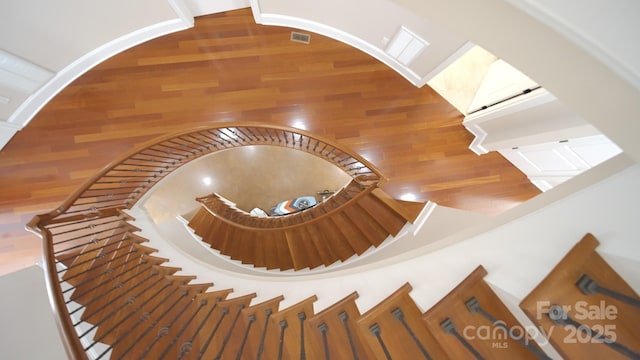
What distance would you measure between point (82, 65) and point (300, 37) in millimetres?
Result: 2896

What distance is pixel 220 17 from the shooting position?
3.93m

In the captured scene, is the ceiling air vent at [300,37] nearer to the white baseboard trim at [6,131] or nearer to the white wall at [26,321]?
the white baseboard trim at [6,131]

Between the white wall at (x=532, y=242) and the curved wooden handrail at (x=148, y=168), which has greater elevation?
the curved wooden handrail at (x=148, y=168)

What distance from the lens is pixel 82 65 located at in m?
3.52

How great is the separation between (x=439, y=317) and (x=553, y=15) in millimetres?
1100

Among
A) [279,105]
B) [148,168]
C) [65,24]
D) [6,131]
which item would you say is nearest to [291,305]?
[279,105]

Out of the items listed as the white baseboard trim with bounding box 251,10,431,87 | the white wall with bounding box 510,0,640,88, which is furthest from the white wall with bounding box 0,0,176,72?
the white wall with bounding box 510,0,640,88

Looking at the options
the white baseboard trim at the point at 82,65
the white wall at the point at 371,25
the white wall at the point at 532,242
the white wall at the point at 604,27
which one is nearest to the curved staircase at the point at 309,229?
the white wall at the point at 532,242

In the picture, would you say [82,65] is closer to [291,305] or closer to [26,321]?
[26,321]

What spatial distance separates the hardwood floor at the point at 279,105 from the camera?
141 inches

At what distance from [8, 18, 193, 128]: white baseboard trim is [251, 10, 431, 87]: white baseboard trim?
1.12 metres

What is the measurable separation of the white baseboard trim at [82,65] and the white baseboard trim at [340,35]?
44.2 inches

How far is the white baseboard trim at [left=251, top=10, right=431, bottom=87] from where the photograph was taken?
371 centimetres

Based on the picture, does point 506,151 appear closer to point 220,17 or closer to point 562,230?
point 562,230
